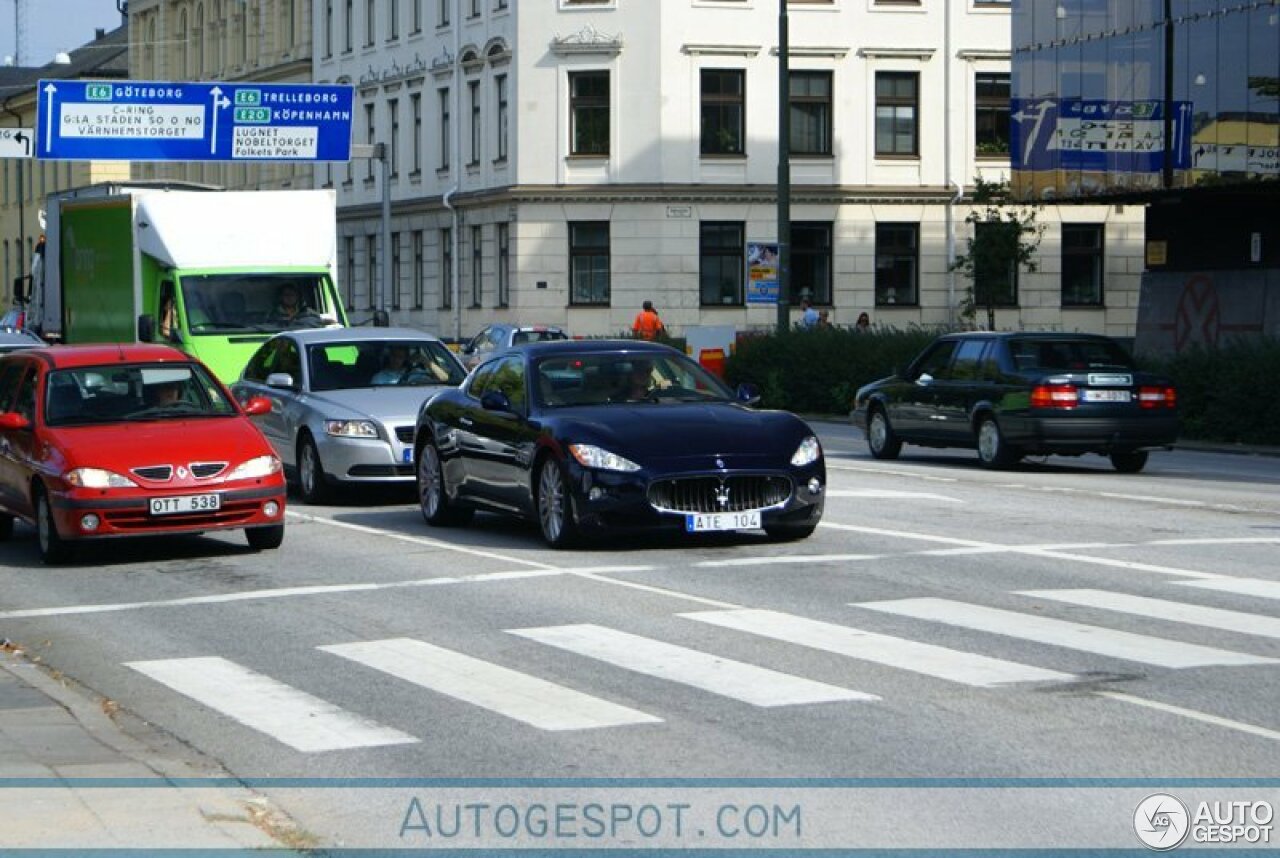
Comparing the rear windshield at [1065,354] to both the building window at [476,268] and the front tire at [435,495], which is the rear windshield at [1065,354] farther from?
the building window at [476,268]

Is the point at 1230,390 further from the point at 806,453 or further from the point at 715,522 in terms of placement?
the point at 715,522

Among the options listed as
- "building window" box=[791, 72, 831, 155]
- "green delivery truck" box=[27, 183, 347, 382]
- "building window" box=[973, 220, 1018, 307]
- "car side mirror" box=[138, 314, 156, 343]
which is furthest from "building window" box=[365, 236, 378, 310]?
"car side mirror" box=[138, 314, 156, 343]

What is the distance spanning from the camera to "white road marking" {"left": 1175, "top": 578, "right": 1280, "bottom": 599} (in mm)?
13297

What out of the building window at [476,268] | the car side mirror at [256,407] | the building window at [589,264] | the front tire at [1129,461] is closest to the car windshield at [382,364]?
the car side mirror at [256,407]

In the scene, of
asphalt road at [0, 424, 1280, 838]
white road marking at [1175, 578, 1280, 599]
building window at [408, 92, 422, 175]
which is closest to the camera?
asphalt road at [0, 424, 1280, 838]

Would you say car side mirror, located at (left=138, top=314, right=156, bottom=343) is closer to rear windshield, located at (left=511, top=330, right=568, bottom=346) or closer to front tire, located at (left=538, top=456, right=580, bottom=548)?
front tire, located at (left=538, top=456, right=580, bottom=548)

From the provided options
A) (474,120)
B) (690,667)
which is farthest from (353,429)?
(474,120)

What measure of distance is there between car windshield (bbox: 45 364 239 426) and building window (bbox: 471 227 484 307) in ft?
154


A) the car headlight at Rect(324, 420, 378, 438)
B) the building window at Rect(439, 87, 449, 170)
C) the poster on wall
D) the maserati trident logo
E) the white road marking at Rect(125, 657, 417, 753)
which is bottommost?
the white road marking at Rect(125, 657, 417, 753)

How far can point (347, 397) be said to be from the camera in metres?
21.7

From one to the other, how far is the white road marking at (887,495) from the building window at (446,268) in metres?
45.6

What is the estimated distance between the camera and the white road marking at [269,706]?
926 cm

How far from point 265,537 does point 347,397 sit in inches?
186

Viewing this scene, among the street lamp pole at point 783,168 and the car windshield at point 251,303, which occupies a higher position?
the street lamp pole at point 783,168
